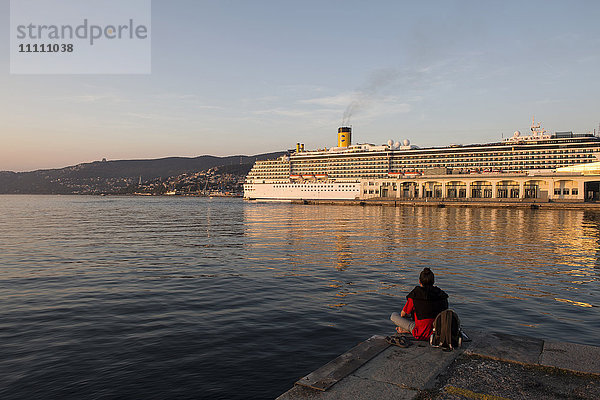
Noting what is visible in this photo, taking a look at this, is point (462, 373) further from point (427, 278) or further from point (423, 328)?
point (427, 278)

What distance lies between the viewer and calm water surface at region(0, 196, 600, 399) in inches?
311

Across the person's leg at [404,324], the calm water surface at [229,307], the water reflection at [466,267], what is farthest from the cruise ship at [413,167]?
the person's leg at [404,324]

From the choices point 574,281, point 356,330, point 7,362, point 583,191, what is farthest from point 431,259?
point 583,191

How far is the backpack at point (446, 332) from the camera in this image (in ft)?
23.6

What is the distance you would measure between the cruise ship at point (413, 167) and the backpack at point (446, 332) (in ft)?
330

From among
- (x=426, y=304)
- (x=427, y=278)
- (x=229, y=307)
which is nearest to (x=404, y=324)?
(x=426, y=304)

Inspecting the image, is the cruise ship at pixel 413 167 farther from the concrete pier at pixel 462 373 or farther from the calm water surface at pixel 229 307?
the concrete pier at pixel 462 373

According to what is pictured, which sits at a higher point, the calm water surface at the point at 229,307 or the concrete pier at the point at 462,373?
the concrete pier at the point at 462,373

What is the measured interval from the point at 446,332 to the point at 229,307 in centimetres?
739

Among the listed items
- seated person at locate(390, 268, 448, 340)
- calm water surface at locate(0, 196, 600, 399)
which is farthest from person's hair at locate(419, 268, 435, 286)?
calm water surface at locate(0, 196, 600, 399)

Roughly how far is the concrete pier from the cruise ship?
100 metres

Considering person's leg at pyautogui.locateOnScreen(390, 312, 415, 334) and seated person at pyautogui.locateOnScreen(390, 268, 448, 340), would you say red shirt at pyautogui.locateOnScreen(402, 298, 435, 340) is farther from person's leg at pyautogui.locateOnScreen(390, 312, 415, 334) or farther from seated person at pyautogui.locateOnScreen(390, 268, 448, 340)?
person's leg at pyautogui.locateOnScreen(390, 312, 415, 334)

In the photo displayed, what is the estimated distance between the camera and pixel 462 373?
6.20 m

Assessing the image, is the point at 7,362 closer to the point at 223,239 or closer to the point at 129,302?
the point at 129,302
